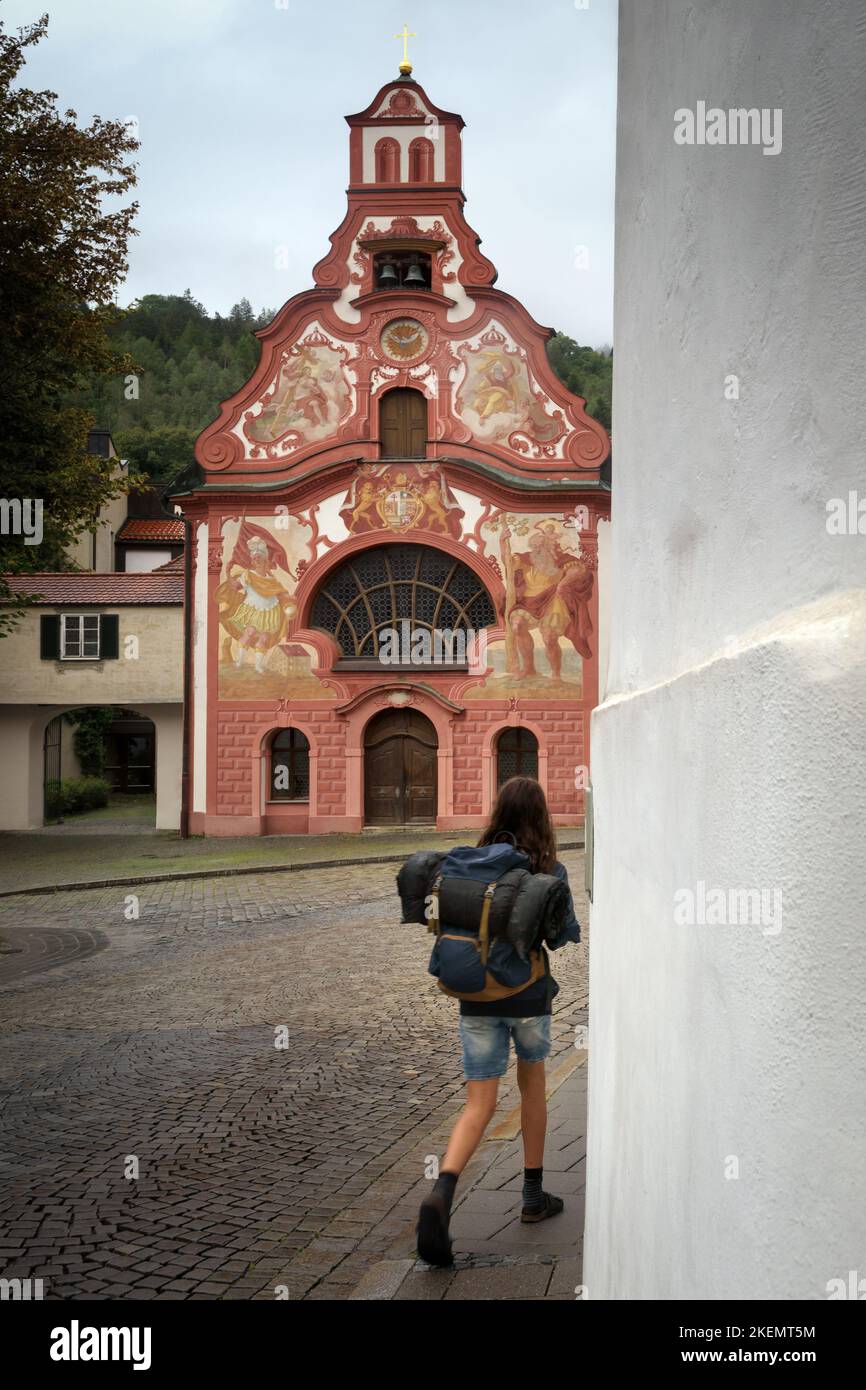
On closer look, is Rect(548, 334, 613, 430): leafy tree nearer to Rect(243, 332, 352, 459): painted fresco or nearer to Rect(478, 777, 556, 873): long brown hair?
Rect(243, 332, 352, 459): painted fresco

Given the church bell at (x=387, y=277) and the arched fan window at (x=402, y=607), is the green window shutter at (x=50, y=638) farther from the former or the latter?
the church bell at (x=387, y=277)

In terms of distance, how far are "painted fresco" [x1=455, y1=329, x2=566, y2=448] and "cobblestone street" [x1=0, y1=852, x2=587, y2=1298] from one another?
56.3ft

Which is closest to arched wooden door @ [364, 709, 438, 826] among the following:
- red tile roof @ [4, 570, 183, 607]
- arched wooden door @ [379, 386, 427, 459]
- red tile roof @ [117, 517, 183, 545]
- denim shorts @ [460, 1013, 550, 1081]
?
arched wooden door @ [379, 386, 427, 459]

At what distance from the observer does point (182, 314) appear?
101312 mm

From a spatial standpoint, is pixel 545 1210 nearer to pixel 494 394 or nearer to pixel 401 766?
pixel 401 766

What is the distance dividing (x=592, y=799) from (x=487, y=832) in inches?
64.0

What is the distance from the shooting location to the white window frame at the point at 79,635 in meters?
30.8

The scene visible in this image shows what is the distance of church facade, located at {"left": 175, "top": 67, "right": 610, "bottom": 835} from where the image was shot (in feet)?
90.9

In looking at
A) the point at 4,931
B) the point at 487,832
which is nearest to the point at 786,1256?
the point at 487,832

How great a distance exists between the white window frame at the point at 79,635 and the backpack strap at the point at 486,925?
27.5 metres

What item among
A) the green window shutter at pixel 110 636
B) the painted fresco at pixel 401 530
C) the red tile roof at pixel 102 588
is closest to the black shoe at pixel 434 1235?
the painted fresco at pixel 401 530

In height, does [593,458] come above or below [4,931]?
above

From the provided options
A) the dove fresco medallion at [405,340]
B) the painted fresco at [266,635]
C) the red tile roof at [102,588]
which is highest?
the dove fresco medallion at [405,340]

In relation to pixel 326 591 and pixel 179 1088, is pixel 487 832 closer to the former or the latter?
pixel 179 1088
